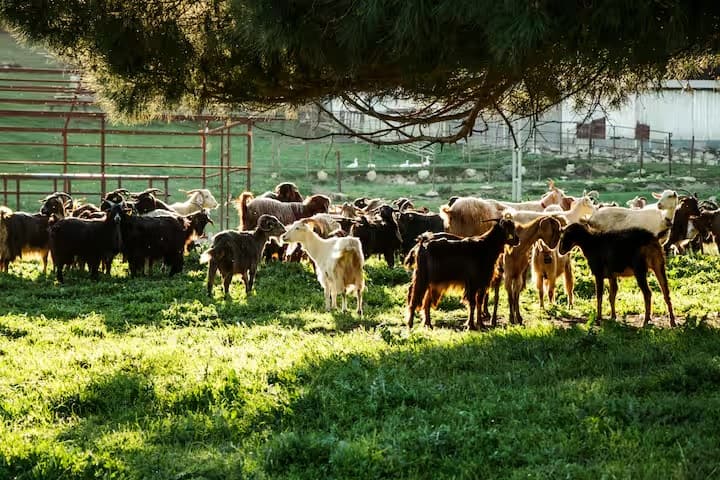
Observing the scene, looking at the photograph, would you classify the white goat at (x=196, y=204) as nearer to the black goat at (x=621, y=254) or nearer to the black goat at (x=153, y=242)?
the black goat at (x=153, y=242)

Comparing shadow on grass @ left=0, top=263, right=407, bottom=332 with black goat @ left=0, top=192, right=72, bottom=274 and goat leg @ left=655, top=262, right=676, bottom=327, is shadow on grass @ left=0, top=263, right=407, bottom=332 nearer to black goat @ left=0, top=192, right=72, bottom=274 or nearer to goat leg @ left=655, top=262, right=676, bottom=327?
black goat @ left=0, top=192, right=72, bottom=274

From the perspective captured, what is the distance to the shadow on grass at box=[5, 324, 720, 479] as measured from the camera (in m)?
5.73

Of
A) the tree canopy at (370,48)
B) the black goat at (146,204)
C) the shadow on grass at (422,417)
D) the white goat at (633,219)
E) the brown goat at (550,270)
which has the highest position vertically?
the tree canopy at (370,48)

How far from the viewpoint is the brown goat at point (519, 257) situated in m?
11.1

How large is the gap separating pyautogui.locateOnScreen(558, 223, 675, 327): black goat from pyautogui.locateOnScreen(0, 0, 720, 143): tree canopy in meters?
1.45

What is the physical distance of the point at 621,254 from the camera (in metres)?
10.3

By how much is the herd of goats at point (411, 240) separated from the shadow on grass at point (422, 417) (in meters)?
1.66

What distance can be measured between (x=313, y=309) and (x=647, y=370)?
5.76 metres

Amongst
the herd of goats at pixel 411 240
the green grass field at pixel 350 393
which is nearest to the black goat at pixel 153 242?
the herd of goats at pixel 411 240

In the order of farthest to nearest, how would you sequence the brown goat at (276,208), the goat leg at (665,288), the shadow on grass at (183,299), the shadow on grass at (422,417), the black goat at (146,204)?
the black goat at (146,204) → the brown goat at (276,208) → the shadow on grass at (183,299) → the goat leg at (665,288) → the shadow on grass at (422,417)

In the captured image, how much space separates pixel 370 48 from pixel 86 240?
8.48m

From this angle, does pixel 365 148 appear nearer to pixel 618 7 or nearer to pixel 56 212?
pixel 56 212

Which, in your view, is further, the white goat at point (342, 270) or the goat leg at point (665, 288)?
the white goat at point (342, 270)

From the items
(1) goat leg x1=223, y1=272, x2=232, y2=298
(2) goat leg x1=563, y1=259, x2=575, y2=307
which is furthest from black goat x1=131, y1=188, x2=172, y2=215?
(2) goat leg x1=563, y1=259, x2=575, y2=307
